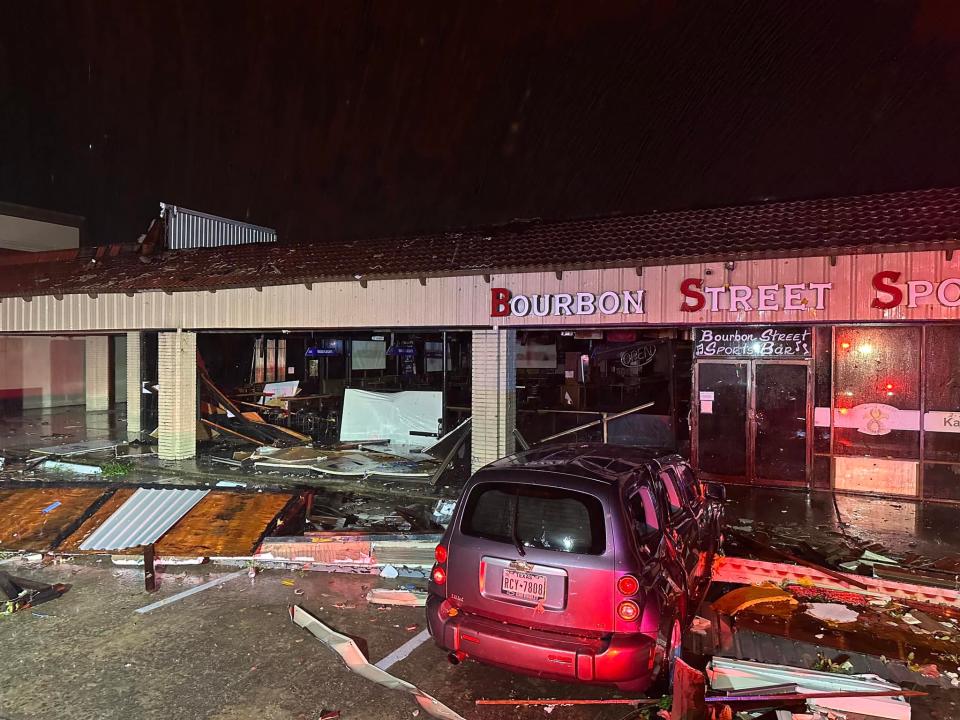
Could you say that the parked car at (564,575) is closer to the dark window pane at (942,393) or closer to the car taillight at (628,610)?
the car taillight at (628,610)

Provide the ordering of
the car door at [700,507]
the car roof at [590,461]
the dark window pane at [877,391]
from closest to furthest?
the car roof at [590,461] < the car door at [700,507] < the dark window pane at [877,391]

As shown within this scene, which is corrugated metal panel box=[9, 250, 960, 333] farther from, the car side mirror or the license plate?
the license plate

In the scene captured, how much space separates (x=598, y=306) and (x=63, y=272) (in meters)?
13.9

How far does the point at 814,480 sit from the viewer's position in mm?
11000

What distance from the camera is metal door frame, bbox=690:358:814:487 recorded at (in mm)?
10969

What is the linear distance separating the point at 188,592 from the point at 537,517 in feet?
13.7

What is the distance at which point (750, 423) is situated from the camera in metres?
11.3

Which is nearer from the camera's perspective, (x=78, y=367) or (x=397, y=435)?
(x=397, y=435)

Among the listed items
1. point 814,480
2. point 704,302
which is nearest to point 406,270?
point 704,302

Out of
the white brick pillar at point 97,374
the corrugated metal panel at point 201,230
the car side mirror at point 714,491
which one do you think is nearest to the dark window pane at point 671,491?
the car side mirror at point 714,491

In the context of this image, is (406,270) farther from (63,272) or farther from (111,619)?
(63,272)

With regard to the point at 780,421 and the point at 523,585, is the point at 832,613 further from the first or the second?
the point at 780,421

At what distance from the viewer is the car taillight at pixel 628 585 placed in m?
3.96

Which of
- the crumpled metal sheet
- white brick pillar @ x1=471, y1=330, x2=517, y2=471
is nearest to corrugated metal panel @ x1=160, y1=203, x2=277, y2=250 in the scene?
white brick pillar @ x1=471, y1=330, x2=517, y2=471
